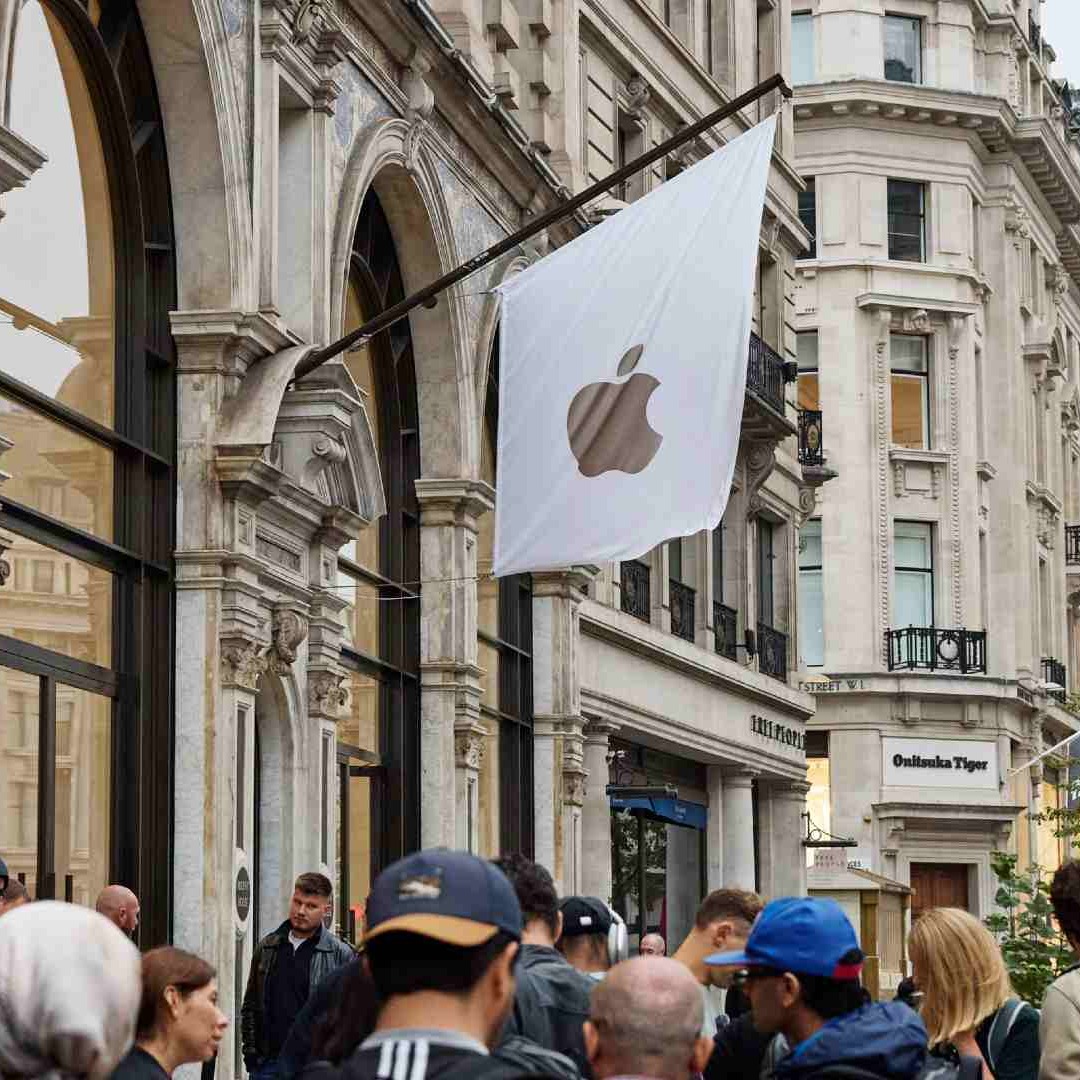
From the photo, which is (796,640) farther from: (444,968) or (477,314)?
(444,968)

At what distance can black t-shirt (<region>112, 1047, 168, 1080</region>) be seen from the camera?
609cm

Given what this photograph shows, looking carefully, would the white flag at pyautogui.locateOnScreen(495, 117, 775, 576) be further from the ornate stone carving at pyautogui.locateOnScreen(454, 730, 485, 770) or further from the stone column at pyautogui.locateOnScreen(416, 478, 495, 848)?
the ornate stone carving at pyautogui.locateOnScreen(454, 730, 485, 770)

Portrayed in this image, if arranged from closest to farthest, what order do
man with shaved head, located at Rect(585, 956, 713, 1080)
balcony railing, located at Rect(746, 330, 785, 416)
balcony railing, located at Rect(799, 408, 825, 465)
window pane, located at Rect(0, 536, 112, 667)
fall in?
man with shaved head, located at Rect(585, 956, 713, 1080)
window pane, located at Rect(0, 536, 112, 667)
balcony railing, located at Rect(746, 330, 785, 416)
balcony railing, located at Rect(799, 408, 825, 465)

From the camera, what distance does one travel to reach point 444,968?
4336mm

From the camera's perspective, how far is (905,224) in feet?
184

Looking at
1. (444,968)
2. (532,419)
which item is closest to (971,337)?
(532,419)

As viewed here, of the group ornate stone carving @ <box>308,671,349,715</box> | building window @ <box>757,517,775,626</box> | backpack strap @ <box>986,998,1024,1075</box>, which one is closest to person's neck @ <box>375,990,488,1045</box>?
backpack strap @ <box>986,998,1024,1075</box>

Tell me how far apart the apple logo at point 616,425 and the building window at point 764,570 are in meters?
20.9

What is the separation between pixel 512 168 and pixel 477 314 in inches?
61.8

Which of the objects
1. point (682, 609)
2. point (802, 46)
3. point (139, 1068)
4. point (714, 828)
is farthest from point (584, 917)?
point (802, 46)

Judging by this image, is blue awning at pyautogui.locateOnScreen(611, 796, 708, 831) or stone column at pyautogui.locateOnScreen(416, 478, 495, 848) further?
blue awning at pyautogui.locateOnScreen(611, 796, 708, 831)

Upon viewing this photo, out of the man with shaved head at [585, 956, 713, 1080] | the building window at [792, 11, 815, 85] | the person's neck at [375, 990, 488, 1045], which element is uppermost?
the building window at [792, 11, 815, 85]

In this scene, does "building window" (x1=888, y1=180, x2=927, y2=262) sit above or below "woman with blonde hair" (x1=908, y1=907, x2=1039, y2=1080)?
above

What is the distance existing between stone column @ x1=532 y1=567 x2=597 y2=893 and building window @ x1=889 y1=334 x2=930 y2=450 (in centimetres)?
2883
